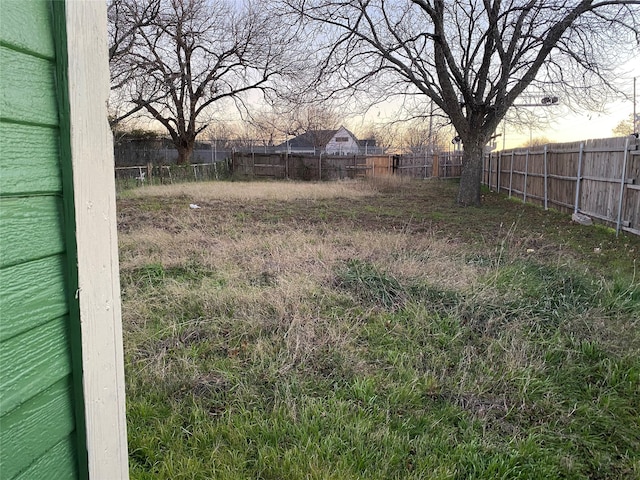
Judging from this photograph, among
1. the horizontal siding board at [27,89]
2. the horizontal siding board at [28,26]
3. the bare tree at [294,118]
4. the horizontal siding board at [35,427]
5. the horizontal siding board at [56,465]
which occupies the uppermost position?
the bare tree at [294,118]

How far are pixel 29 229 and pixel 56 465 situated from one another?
0.47 meters

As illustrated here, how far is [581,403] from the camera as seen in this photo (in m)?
2.26

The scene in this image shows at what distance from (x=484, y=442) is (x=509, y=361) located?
75 centimetres

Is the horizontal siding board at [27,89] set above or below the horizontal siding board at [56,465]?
above

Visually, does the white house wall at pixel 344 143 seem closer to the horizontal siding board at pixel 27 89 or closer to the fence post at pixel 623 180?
the fence post at pixel 623 180

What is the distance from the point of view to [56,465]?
87 cm

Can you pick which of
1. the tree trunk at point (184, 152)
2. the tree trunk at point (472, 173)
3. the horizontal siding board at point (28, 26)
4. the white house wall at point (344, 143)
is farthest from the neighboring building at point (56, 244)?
the white house wall at point (344, 143)

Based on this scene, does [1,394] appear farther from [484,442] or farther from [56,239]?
[484,442]

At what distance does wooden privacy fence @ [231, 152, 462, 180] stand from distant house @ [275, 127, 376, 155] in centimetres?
1163

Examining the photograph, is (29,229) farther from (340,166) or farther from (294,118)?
(294,118)

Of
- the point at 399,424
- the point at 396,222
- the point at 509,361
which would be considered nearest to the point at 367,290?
the point at 509,361

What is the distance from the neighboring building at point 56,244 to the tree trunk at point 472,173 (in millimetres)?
10801

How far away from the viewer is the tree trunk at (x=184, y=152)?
66.7 feet

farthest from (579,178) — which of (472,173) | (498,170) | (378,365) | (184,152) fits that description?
(184,152)
